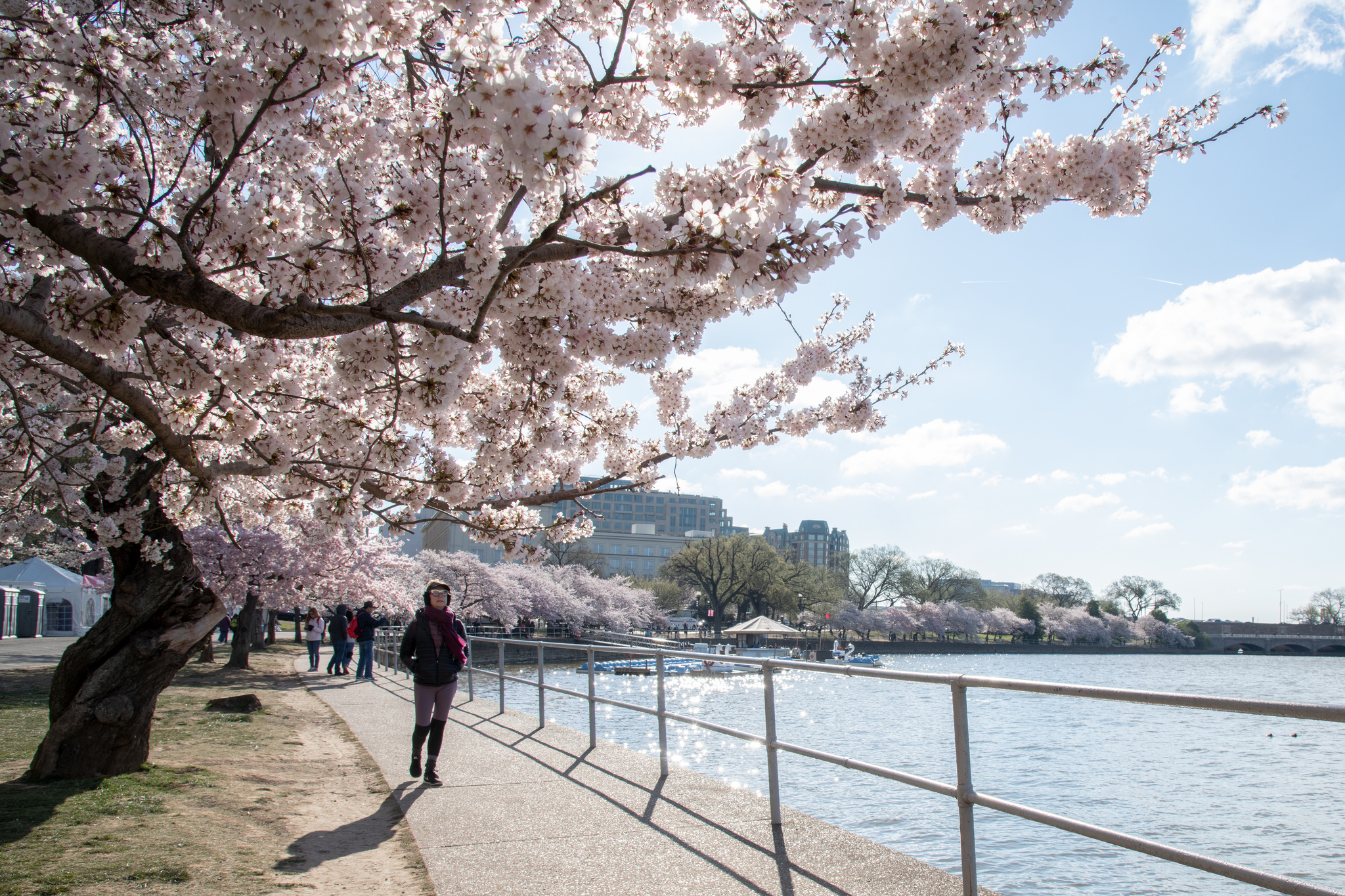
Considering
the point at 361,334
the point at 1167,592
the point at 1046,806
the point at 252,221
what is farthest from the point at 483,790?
the point at 1167,592

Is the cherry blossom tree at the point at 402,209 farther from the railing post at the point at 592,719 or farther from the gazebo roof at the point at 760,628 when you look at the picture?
the gazebo roof at the point at 760,628

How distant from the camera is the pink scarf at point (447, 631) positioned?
21.7 ft

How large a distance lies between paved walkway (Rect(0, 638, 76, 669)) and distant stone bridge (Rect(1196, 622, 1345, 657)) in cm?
11973

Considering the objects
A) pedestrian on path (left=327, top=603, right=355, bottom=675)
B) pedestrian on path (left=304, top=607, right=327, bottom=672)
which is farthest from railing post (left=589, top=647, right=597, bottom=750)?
pedestrian on path (left=304, top=607, right=327, bottom=672)

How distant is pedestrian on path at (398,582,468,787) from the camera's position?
648 cm

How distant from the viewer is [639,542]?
452ft

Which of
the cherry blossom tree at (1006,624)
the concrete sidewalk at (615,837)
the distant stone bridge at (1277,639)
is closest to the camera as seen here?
the concrete sidewalk at (615,837)

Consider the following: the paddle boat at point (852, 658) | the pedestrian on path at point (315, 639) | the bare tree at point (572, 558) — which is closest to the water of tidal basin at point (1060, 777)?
the pedestrian on path at point (315, 639)

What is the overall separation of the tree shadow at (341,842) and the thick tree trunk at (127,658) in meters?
2.05

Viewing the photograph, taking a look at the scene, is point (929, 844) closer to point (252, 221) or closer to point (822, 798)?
point (822, 798)

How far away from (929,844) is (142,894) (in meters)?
6.88

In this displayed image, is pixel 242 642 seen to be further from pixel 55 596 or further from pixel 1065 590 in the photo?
pixel 1065 590

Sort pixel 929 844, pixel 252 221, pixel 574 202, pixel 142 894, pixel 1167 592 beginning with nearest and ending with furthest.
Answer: pixel 574 202 < pixel 142 894 < pixel 252 221 < pixel 929 844 < pixel 1167 592

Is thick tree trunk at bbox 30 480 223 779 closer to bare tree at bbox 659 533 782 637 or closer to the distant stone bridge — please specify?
bare tree at bbox 659 533 782 637
